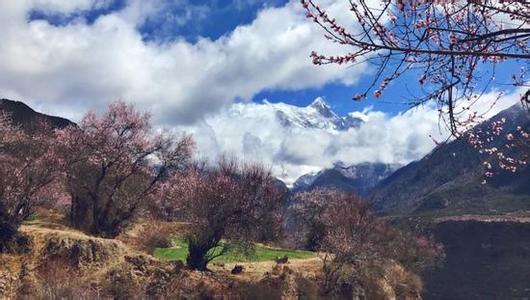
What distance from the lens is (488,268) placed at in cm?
11362

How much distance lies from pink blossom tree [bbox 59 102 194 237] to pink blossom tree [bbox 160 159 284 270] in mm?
6444

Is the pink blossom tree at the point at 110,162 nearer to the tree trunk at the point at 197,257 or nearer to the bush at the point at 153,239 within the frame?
the bush at the point at 153,239

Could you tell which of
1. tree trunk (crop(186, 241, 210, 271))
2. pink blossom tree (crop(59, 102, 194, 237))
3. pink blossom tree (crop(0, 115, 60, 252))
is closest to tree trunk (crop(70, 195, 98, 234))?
pink blossom tree (crop(59, 102, 194, 237))

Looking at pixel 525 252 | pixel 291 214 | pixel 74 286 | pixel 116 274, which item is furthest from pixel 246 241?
pixel 525 252

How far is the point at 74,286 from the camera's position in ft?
71.6

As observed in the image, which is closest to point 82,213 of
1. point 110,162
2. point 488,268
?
point 110,162

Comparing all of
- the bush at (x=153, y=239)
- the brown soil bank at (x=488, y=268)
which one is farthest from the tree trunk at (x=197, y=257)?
the brown soil bank at (x=488, y=268)

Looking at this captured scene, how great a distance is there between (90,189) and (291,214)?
28.6 metres

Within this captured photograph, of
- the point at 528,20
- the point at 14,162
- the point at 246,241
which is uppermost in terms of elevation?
the point at 14,162

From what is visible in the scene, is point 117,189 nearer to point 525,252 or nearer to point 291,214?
Answer: point 291,214

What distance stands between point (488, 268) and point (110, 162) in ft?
325

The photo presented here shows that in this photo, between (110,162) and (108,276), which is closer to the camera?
(108,276)

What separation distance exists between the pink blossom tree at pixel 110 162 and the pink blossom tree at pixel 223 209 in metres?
6.44

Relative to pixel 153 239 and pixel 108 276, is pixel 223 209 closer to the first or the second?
pixel 108 276
